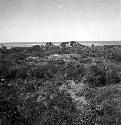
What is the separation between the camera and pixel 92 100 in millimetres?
8664

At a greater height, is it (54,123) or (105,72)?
(105,72)

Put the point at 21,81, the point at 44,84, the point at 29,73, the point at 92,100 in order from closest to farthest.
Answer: the point at 92,100
the point at 44,84
the point at 21,81
the point at 29,73

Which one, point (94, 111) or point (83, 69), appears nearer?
point (94, 111)

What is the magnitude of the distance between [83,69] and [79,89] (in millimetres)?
4497

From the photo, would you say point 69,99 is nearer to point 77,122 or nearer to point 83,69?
point 77,122

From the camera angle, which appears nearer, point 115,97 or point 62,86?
point 115,97

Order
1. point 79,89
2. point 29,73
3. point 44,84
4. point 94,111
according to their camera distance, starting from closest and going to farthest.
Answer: point 94,111 < point 79,89 < point 44,84 < point 29,73

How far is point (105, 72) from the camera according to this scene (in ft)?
42.2

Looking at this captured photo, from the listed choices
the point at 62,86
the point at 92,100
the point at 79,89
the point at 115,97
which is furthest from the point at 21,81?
the point at 115,97

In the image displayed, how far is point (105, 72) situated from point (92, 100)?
15.4 feet

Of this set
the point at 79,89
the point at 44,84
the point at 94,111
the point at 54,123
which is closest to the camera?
the point at 54,123

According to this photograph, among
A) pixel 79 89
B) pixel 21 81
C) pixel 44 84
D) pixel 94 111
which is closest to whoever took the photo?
pixel 94 111

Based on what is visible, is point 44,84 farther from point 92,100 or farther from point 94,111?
point 94,111

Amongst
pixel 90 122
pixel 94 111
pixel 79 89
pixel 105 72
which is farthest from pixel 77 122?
pixel 105 72
